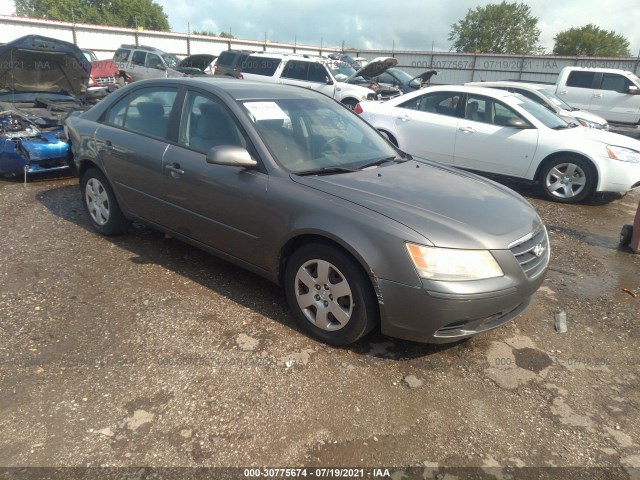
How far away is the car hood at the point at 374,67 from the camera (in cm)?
1410

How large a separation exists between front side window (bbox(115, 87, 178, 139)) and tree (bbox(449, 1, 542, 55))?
66.6m

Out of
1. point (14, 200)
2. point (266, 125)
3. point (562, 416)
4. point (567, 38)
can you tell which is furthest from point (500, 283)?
point (567, 38)

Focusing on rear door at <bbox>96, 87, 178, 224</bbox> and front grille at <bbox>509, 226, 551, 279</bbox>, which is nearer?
front grille at <bbox>509, 226, 551, 279</bbox>

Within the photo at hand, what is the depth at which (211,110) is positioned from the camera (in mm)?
3662

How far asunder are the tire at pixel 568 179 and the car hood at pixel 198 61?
48.1 ft

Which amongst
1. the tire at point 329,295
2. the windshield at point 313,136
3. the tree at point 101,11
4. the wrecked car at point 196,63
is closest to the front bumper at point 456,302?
the tire at point 329,295

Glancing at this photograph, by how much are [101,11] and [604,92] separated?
80.6 m

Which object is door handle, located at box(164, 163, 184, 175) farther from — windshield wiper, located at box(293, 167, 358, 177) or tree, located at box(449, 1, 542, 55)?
tree, located at box(449, 1, 542, 55)

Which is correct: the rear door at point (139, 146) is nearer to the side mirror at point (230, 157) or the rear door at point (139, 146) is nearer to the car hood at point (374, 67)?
the side mirror at point (230, 157)

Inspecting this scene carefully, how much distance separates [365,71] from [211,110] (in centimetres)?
1177

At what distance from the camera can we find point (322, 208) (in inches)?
116

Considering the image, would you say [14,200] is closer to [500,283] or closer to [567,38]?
[500,283]

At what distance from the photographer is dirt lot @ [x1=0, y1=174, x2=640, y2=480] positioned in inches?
90.4

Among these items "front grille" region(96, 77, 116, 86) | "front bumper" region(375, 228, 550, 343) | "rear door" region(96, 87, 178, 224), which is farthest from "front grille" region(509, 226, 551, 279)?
"front grille" region(96, 77, 116, 86)
